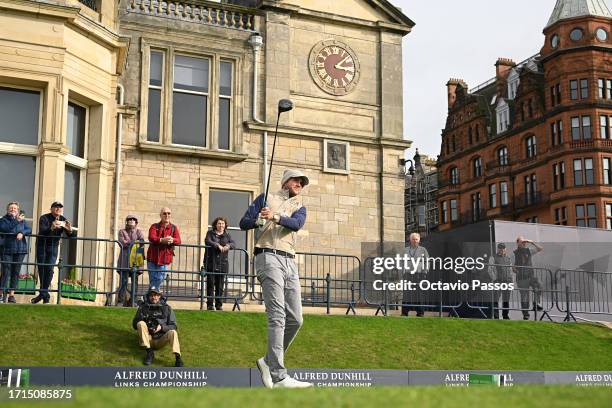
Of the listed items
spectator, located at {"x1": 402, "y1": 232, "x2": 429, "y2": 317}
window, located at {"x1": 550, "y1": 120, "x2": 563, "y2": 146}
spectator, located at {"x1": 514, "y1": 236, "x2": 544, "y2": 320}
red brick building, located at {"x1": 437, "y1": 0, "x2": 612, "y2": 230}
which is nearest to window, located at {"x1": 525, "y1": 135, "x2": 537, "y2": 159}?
red brick building, located at {"x1": 437, "y1": 0, "x2": 612, "y2": 230}

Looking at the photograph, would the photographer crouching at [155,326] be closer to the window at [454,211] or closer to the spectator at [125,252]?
the spectator at [125,252]

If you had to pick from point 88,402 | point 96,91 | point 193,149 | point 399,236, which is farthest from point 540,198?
point 88,402

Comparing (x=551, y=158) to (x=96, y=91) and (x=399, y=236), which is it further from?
(x=96, y=91)

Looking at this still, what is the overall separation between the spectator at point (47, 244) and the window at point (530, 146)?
5465 centimetres

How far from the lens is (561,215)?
62562 millimetres

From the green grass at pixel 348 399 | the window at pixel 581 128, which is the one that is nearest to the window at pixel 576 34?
the window at pixel 581 128

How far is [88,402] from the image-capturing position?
218 inches

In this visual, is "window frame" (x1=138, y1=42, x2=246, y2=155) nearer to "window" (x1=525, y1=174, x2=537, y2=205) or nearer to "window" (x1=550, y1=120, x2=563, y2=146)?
"window" (x1=550, y1=120, x2=563, y2=146)

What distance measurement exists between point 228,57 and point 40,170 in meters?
8.20

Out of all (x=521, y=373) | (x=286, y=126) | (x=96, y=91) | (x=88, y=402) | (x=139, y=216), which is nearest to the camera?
(x=88, y=402)

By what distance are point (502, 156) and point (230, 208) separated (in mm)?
49534

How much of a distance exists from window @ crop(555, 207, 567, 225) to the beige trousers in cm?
5211

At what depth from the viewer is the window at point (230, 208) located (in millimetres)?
24562

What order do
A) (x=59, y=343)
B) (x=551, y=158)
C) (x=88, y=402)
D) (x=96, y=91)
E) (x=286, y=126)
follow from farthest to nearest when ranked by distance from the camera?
(x=551, y=158) < (x=286, y=126) < (x=96, y=91) < (x=59, y=343) < (x=88, y=402)
